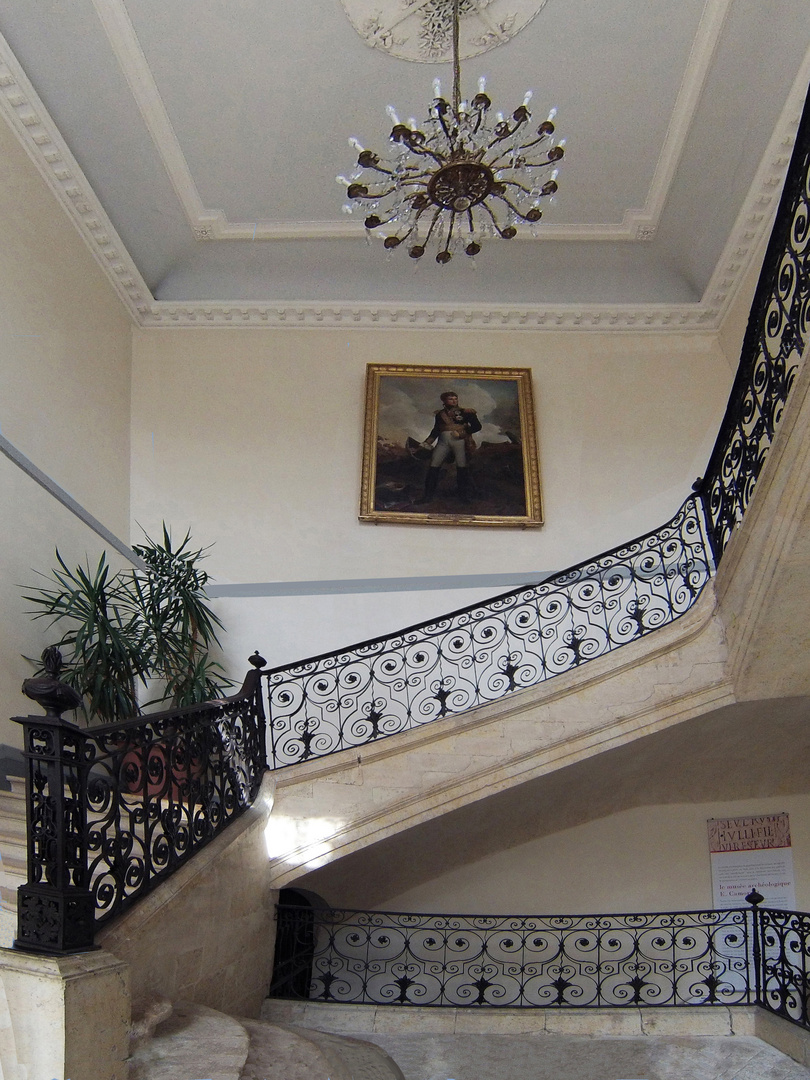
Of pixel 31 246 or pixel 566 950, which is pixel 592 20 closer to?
pixel 31 246

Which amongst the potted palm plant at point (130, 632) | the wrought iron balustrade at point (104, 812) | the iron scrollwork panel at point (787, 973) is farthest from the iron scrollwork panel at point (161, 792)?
the iron scrollwork panel at point (787, 973)

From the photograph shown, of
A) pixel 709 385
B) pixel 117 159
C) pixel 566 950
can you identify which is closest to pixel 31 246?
pixel 117 159

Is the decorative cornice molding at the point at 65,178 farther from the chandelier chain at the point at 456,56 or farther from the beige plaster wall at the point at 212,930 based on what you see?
the beige plaster wall at the point at 212,930

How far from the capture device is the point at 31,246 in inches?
271

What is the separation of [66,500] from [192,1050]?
4.68 m

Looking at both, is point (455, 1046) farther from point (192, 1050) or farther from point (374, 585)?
point (374, 585)

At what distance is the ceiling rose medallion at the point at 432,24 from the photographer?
6418mm

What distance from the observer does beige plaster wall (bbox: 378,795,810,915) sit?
23.6 ft

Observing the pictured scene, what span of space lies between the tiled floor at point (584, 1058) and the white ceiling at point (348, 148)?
638cm

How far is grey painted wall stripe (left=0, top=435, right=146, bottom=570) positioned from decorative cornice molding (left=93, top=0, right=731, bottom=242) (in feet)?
9.67

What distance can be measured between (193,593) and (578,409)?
4151 millimetres

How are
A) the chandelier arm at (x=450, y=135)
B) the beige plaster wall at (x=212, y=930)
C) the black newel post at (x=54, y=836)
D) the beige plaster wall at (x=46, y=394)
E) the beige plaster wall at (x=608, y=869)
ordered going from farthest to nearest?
the beige plaster wall at (x=608, y=869) < the beige plaster wall at (x=46, y=394) < the chandelier arm at (x=450, y=135) < the beige plaster wall at (x=212, y=930) < the black newel post at (x=54, y=836)

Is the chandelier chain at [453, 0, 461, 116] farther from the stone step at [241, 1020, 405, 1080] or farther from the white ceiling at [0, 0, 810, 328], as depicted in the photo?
the stone step at [241, 1020, 405, 1080]

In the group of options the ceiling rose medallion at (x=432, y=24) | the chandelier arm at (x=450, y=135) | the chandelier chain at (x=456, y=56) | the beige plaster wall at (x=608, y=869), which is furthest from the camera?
the beige plaster wall at (x=608, y=869)
